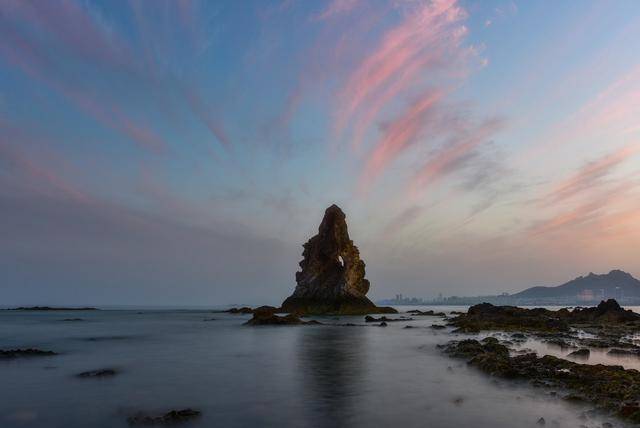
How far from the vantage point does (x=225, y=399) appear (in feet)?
49.8

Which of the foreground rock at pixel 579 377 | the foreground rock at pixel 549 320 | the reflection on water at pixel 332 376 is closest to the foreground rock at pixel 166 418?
the reflection on water at pixel 332 376

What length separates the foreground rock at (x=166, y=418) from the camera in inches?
461

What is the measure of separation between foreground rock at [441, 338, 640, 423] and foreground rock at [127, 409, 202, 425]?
1212 cm

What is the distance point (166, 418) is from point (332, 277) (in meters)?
94.0

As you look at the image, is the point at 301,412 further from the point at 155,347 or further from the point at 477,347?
the point at 155,347

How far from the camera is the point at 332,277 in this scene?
105125mm

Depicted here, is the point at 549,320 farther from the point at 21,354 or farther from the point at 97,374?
the point at 21,354

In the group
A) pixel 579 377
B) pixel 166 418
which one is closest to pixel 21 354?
pixel 166 418

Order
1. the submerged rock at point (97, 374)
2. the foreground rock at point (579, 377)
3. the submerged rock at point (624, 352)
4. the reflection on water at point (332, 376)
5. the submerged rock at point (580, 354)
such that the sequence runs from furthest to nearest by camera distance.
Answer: the submerged rock at point (624, 352) < the submerged rock at point (580, 354) < the submerged rock at point (97, 374) < the reflection on water at point (332, 376) < the foreground rock at point (579, 377)

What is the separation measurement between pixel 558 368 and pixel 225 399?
47.1 ft

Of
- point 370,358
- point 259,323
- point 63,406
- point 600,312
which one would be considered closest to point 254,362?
point 370,358

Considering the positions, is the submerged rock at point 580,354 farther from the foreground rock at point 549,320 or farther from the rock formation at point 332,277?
the rock formation at point 332,277

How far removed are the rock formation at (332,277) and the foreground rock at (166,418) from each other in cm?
9032

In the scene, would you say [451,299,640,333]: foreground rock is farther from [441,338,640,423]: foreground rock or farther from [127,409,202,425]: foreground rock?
[127,409,202,425]: foreground rock
